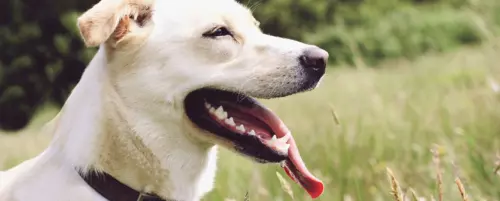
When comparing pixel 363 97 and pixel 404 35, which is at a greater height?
pixel 363 97

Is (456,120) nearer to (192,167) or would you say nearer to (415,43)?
(192,167)

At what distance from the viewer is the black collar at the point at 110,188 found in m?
2.92

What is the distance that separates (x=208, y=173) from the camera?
3326 millimetres

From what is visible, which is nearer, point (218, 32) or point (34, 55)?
point (218, 32)

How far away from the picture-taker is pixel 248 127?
313 cm

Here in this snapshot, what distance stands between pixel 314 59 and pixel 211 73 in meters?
0.39

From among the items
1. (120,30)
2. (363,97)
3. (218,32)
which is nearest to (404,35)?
(363,97)

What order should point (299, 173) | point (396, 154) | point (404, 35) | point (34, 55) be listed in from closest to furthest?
point (299, 173)
point (396, 154)
point (34, 55)
point (404, 35)

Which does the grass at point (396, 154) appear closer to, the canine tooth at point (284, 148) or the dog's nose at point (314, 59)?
the canine tooth at point (284, 148)

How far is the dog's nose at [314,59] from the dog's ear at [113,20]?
62cm

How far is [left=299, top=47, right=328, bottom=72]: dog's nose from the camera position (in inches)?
121

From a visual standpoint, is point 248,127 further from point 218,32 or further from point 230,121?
point 218,32

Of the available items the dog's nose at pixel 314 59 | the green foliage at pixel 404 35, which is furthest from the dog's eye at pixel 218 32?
the green foliage at pixel 404 35

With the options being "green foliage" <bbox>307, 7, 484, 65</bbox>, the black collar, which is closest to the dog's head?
the black collar
